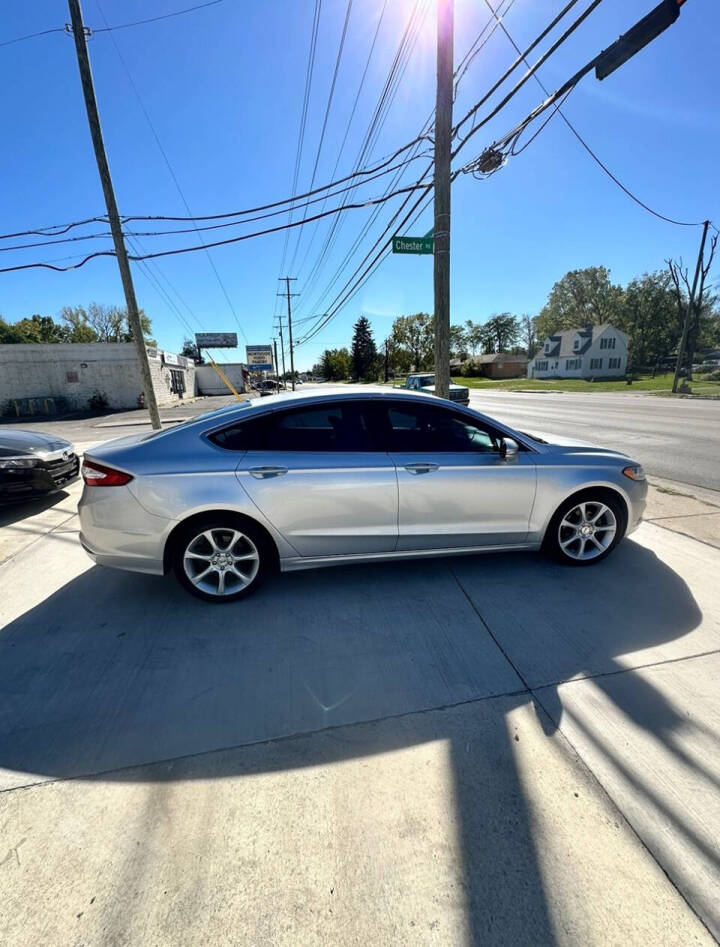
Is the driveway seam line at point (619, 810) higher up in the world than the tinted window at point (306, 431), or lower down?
lower down

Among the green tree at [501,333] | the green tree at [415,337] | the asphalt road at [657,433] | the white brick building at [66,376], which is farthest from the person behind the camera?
the green tree at [501,333]

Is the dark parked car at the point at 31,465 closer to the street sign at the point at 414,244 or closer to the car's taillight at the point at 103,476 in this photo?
the car's taillight at the point at 103,476

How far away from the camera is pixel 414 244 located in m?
6.27

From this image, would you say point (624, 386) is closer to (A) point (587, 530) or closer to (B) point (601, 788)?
(A) point (587, 530)

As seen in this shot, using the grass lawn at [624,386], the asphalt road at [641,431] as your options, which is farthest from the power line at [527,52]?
the grass lawn at [624,386]

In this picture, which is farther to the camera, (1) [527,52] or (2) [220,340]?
(2) [220,340]

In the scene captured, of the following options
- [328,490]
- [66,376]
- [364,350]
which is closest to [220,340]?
[364,350]

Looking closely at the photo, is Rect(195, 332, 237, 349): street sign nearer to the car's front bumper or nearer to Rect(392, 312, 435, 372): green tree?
Rect(392, 312, 435, 372): green tree

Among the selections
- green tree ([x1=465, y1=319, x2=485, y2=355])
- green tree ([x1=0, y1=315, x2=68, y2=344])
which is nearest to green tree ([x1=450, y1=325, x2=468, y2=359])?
green tree ([x1=465, y1=319, x2=485, y2=355])

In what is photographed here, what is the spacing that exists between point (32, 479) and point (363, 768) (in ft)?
17.5

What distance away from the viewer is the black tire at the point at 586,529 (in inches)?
134

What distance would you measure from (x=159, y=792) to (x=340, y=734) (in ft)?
2.57

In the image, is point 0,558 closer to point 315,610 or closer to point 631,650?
point 315,610

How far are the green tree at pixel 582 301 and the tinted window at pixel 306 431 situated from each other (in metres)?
76.8
